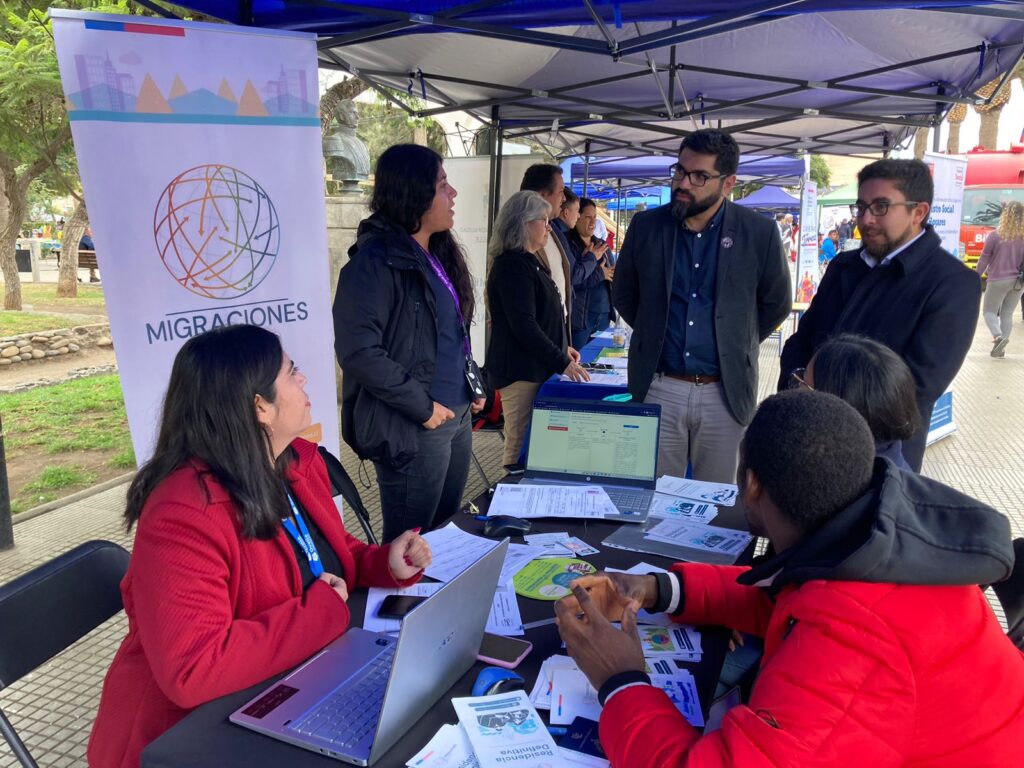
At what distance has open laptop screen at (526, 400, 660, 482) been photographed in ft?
7.64

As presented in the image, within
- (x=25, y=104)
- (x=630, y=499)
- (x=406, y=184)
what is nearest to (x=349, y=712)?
(x=630, y=499)

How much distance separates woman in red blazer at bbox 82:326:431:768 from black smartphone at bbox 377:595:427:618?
127 millimetres

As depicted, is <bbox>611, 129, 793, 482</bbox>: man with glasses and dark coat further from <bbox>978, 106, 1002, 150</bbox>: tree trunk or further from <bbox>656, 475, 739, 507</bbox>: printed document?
<bbox>978, 106, 1002, 150</bbox>: tree trunk

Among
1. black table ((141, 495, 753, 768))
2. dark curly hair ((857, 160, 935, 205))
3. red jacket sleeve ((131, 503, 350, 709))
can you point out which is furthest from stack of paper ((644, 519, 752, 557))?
dark curly hair ((857, 160, 935, 205))

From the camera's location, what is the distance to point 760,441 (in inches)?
45.8

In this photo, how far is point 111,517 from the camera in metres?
4.19

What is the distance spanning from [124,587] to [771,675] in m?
1.19

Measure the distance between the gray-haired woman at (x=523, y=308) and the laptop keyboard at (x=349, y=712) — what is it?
8.47ft

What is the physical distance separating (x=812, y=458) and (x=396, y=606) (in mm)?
951

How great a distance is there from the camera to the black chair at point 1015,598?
5.36 ft

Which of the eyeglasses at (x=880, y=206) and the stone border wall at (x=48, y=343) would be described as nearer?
the eyeglasses at (x=880, y=206)

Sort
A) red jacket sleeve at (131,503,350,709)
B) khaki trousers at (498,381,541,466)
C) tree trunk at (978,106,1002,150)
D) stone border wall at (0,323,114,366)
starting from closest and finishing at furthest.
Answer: red jacket sleeve at (131,503,350,709) < khaki trousers at (498,381,541,466) < stone border wall at (0,323,114,366) < tree trunk at (978,106,1002,150)

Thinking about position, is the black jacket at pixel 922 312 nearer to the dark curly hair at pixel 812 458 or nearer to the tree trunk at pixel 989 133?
the dark curly hair at pixel 812 458

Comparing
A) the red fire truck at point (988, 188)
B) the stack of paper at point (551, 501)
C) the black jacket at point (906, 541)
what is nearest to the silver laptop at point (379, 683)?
the black jacket at point (906, 541)
